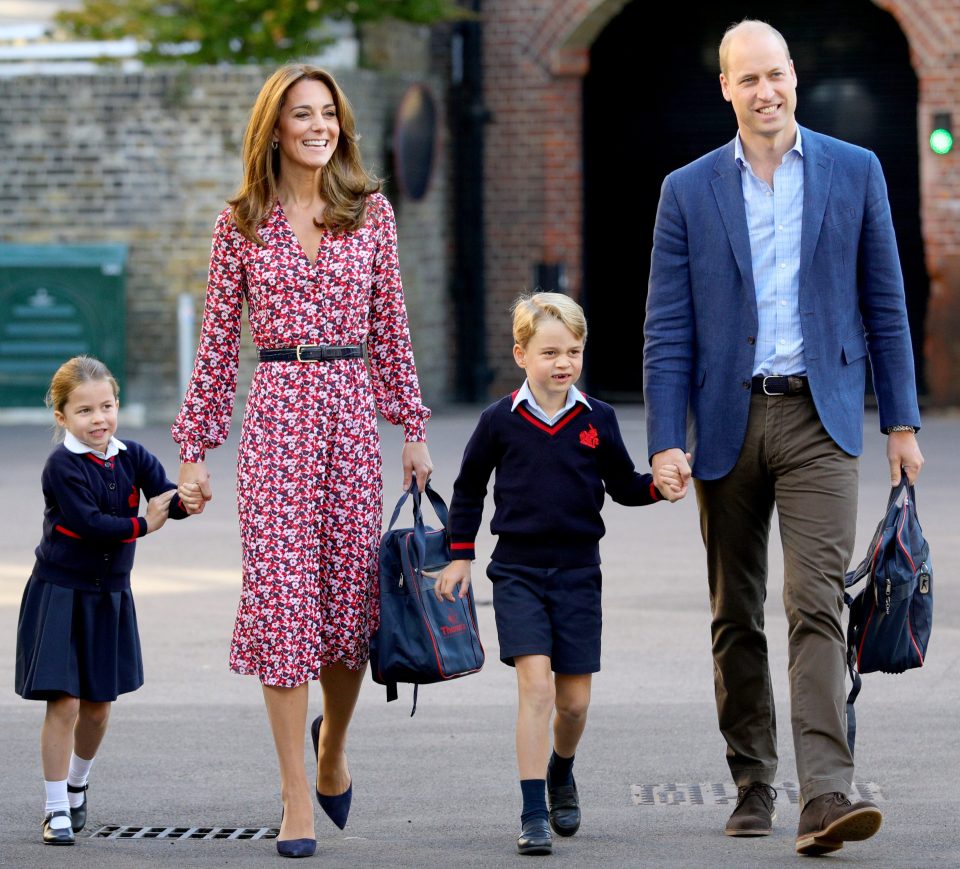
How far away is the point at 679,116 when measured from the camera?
1956 cm

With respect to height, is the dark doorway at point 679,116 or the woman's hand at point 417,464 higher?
the dark doorway at point 679,116

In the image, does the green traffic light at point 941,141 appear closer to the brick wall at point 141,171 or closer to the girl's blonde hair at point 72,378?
the brick wall at point 141,171

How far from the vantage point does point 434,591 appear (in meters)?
5.20

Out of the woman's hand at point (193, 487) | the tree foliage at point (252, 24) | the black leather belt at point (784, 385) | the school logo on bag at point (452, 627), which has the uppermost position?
the tree foliage at point (252, 24)

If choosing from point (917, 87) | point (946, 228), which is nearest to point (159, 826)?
point (946, 228)

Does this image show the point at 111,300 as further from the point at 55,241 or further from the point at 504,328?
the point at 504,328

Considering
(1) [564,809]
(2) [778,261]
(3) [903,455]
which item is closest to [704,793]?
(1) [564,809]

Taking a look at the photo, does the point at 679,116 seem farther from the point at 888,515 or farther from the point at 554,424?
the point at 888,515

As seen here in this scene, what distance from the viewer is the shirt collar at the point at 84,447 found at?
17.8 ft

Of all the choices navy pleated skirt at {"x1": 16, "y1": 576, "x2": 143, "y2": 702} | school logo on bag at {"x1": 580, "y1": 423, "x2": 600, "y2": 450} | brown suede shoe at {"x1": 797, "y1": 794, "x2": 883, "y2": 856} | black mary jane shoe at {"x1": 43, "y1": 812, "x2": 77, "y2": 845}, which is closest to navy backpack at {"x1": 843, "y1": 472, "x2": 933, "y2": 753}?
brown suede shoe at {"x1": 797, "y1": 794, "x2": 883, "y2": 856}

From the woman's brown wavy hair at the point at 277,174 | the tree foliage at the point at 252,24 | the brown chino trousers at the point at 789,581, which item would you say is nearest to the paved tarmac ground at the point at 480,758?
the brown chino trousers at the point at 789,581

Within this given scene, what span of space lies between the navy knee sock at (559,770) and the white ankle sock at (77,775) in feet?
4.07

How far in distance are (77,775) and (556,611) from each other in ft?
4.56

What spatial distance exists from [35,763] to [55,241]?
11982mm
